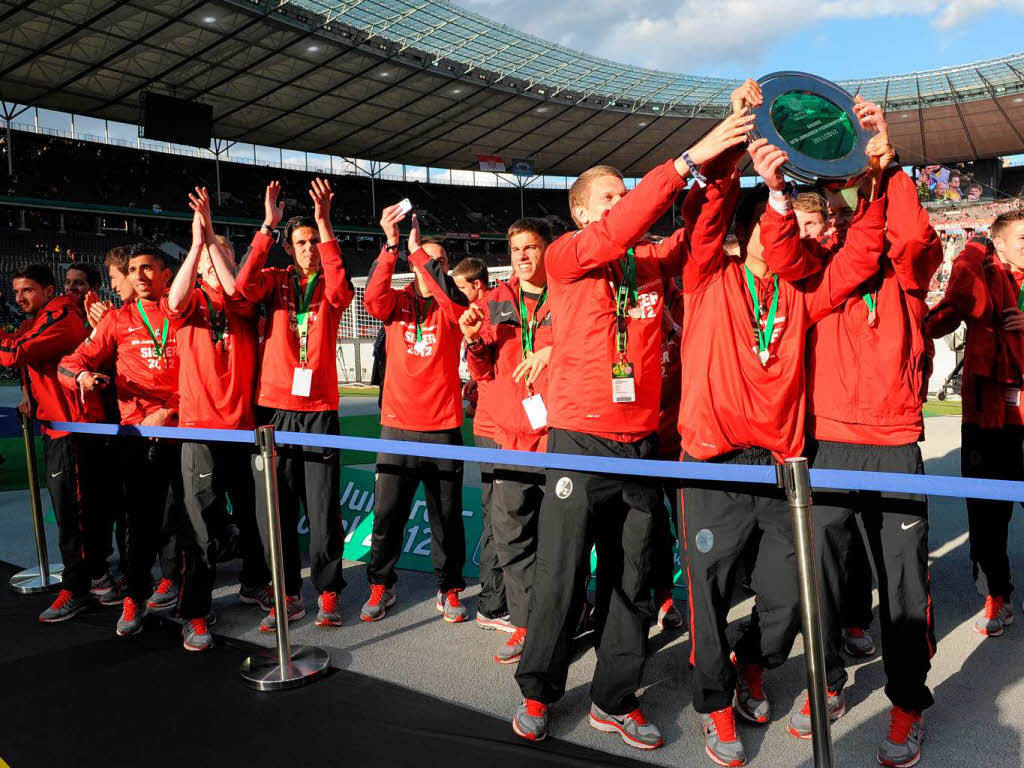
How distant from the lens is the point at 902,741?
2262mm

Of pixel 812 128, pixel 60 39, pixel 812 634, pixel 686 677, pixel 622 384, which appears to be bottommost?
pixel 686 677

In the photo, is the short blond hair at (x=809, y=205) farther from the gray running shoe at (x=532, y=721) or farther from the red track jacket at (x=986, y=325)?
the gray running shoe at (x=532, y=721)

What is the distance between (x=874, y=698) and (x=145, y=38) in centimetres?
2619

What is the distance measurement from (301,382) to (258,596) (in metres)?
1.19

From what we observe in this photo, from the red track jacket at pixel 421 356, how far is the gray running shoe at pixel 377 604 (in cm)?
82

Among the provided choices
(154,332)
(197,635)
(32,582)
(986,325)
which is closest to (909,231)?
(986,325)

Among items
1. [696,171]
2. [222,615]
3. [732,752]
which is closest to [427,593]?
[222,615]

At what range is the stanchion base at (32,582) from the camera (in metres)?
4.12

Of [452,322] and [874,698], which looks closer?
[874,698]

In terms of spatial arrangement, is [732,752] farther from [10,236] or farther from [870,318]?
[10,236]

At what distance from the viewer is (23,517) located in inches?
226

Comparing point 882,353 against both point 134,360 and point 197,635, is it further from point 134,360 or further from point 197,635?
point 134,360

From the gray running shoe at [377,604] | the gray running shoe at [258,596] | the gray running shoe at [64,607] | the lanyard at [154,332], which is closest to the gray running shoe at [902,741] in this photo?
the gray running shoe at [377,604]

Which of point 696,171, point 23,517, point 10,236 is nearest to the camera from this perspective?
point 696,171
